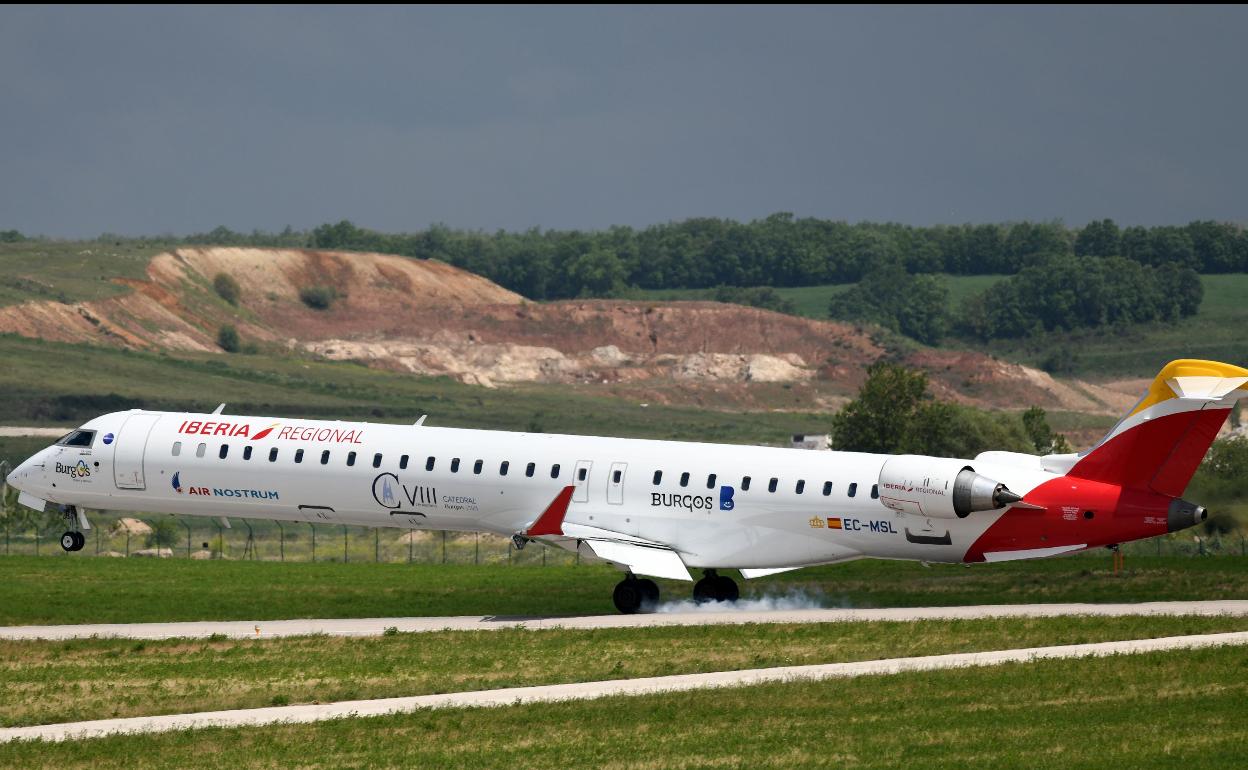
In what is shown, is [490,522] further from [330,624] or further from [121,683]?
[121,683]

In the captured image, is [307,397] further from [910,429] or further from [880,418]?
[910,429]

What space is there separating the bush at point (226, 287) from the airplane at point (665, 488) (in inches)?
4834

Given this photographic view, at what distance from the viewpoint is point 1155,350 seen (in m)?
184

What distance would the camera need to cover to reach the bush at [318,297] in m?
168

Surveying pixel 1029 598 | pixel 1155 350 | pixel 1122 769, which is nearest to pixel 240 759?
pixel 1122 769

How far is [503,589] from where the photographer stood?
44.2 m

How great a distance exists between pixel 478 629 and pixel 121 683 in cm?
824

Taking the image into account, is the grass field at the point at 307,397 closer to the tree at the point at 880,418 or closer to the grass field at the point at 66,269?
the grass field at the point at 66,269

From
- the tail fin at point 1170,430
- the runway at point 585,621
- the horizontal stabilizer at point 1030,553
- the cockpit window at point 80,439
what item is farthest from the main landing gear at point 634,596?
the cockpit window at point 80,439

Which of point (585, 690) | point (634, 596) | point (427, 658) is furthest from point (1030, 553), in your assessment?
point (585, 690)

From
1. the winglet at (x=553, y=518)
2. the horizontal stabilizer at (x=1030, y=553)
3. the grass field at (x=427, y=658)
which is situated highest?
the winglet at (x=553, y=518)

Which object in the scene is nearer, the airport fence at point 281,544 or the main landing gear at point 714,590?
the main landing gear at point 714,590

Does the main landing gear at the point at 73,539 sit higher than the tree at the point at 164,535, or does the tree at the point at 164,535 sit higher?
the main landing gear at the point at 73,539

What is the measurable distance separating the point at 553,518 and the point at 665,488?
7.72 ft
